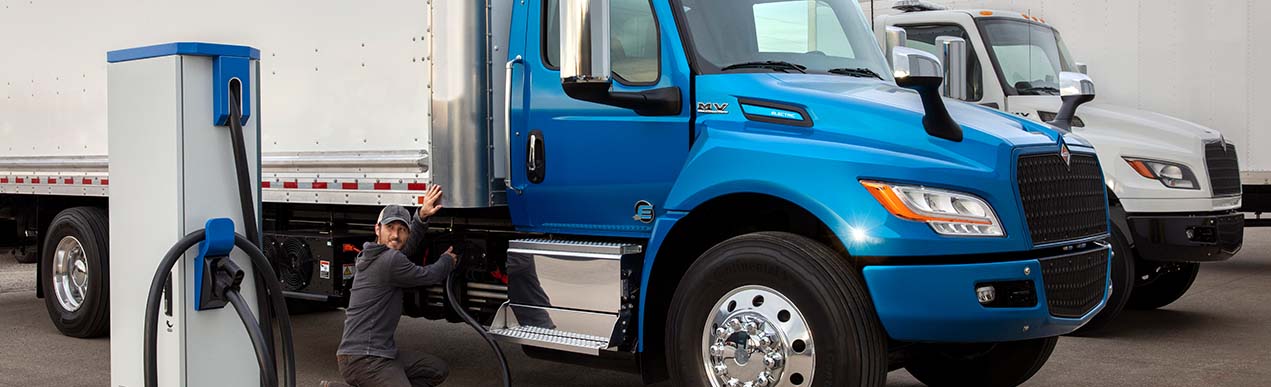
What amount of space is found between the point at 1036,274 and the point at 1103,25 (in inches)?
280

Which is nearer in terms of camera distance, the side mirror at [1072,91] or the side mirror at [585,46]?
the side mirror at [585,46]

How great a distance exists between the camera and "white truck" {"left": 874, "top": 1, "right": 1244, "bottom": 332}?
28.7 feet

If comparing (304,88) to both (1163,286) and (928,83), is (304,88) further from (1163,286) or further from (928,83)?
(1163,286)

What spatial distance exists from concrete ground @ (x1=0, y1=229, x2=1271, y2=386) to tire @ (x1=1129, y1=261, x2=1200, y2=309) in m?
0.13

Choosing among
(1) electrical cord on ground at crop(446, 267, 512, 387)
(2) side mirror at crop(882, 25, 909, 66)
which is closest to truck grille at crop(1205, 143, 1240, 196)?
(2) side mirror at crop(882, 25, 909, 66)

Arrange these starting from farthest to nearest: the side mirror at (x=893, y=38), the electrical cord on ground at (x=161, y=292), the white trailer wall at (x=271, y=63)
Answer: the side mirror at (x=893, y=38) → the white trailer wall at (x=271, y=63) → the electrical cord on ground at (x=161, y=292)

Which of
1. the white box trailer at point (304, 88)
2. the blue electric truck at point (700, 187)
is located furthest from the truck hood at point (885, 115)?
Result: the white box trailer at point (304, 88)

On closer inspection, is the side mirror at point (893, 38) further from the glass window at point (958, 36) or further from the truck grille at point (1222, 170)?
the truck grille at point (1222, 170)

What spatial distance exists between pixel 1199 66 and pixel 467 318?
25.1 ft

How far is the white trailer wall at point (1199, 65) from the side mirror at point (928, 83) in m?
6.08

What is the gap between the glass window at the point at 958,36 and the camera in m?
9.89

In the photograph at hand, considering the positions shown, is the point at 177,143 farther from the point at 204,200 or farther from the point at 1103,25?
the point at 1103,25

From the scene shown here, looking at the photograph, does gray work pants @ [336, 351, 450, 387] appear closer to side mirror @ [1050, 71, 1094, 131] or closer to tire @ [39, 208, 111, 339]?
tire @ [39, 208, 111, 339]

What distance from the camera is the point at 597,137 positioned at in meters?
6.06
